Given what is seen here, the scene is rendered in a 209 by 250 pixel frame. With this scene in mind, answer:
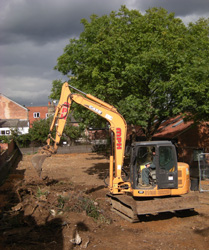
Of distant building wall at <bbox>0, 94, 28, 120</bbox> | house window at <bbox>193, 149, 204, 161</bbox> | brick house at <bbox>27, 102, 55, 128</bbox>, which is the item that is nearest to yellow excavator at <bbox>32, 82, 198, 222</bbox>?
house window at <bbox>193, 149, 204, 161</bbox>

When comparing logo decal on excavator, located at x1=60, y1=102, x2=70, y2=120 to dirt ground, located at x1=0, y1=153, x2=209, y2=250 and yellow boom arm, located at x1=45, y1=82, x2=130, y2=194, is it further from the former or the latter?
dirt ground, located at x1=0, y1=153, x2=209, y2=250

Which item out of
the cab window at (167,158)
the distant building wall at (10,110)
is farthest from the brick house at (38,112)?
the cab window at (167,158)

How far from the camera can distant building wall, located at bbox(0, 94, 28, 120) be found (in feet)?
178

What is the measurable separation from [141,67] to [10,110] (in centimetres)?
4587

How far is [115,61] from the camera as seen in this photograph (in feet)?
48.4

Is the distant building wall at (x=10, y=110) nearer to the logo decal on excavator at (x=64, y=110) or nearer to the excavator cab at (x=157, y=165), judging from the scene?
the logo decal on excavator at (x=64, y=110)

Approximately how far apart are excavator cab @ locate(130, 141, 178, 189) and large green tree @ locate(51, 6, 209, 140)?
15.8 feet

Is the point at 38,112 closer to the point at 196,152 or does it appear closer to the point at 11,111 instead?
the point at 11,111

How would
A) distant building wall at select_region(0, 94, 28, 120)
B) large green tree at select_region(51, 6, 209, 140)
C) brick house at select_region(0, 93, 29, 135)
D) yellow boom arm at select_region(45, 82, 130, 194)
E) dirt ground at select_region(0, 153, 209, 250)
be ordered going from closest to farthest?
1. dirt ground at select_region(0, 153, 209, 250)
2. yellow boom arm at select_region(45, 82, 130, 194)
3. large green tree at select_region(51, 6, 209, 140)
4. brick house at select_region(0, 93, 29, 135)
5. distant building wall at select_region(0, 94, 28, 120)

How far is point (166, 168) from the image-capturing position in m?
9.30

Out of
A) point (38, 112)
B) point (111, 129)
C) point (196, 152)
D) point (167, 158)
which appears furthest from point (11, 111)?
point (167, 158)

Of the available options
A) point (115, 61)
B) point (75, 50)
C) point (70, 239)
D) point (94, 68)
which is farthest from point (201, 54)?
point (70, 239)

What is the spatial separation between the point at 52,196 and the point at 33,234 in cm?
256

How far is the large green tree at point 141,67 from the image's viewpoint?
13.8 meters
